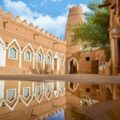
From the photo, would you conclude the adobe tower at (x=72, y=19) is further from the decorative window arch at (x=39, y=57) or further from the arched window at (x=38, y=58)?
the arched window at (x=38, y=58)

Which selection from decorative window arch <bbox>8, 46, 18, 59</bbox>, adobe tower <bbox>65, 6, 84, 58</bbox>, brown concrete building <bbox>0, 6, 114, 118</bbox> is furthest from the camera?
adobe tower <bbox>65, 6, 84, 58</bbox>

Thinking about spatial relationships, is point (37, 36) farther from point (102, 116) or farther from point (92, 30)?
point (102, 116)

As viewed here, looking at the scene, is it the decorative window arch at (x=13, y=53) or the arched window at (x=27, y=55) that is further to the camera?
the arched window at (x=27, y=55)

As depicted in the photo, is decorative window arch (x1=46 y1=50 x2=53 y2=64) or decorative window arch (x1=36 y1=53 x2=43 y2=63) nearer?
decorative window arch (x1=36 y1=53 x2=43 y2=63)

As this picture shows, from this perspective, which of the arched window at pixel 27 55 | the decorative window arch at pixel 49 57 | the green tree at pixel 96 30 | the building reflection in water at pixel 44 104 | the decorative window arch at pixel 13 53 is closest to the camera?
the building reflection in water at pixel 44 104

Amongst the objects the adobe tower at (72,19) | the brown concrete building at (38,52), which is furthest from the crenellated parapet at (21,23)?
the adobe tower at (72,19)

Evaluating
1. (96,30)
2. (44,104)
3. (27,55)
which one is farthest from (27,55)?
(44,104)

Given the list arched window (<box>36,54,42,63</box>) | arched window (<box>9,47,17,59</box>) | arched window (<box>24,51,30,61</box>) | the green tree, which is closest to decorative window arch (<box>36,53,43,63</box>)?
arched window (<box>36,54,42,63</box>)

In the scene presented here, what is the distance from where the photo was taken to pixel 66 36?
43.7 meters

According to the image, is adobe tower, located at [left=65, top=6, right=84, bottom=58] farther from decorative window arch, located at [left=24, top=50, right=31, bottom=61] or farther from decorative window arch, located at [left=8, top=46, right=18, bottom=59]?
decorative window arch, located at [left=8, top=46, right=18, bottom=59]

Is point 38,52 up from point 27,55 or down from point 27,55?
up

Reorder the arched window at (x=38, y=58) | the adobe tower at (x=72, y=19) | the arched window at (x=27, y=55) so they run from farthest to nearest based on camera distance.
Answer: the adobe tower at (x=72, y=19)
the arched window at (x=38, y=58)
the arched window at (x=27, y=55)

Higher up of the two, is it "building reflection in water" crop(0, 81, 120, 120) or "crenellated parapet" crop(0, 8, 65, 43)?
"crenellated parapet" crop(0, 8, 65, 43)

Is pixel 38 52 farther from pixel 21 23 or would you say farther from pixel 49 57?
pixel 21 23
